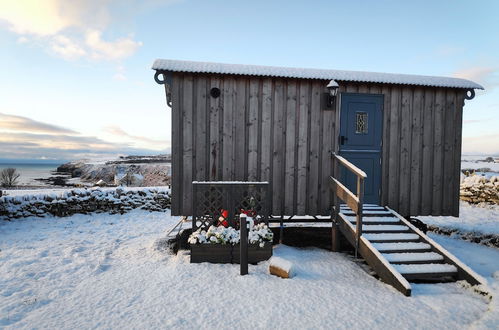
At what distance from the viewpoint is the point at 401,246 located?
495 cm

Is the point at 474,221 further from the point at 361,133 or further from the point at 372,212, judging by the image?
the point at 361,133

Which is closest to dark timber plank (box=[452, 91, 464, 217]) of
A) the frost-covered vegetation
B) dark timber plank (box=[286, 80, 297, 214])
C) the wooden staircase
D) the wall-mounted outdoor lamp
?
the wooden staircase

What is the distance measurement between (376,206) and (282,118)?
3.02 m

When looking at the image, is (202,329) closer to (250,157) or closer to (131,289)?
(131,289)

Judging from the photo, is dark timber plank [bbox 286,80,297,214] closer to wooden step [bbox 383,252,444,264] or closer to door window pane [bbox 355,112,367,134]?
A: door window pane [bbox 355,112,367,134]

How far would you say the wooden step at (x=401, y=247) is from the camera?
190 inches

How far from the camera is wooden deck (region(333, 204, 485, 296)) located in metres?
4.30

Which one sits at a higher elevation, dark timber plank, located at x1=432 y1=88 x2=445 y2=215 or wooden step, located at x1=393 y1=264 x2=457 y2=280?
dark timber plank, located at x1=432 y1=88 x2=445 y2=215

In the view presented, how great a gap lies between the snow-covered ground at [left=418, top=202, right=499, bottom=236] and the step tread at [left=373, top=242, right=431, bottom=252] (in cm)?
428

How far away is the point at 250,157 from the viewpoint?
229 inches

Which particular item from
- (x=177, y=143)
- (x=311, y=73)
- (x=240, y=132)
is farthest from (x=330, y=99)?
(x=177, y=143)

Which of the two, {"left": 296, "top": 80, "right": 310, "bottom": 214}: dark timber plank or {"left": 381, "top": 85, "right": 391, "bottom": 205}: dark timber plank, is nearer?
{"left": 296, "top": 80, "right": 310, "bottom": 214}: dark timber plank

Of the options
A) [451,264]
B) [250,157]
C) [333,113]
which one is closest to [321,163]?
[333,113]

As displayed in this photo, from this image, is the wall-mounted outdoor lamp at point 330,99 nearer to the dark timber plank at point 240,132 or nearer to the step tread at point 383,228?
the dark timber plank at point 240,132
